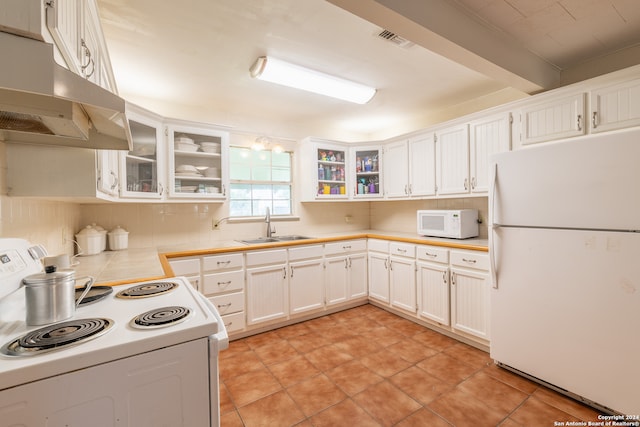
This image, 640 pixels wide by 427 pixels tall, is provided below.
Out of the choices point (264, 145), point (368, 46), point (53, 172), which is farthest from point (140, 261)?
point (368, 46)

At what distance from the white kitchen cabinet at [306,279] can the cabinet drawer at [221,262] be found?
56cm

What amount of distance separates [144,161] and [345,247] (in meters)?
2.26

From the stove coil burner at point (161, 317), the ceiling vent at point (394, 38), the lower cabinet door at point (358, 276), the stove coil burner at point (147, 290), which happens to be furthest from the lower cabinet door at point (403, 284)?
the stove coil burner at point (161, 317)

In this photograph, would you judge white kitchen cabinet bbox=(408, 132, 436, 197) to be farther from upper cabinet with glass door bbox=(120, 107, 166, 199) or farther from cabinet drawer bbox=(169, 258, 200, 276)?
upper cabinet with glass door bbox=(120, 107, 166, 199)

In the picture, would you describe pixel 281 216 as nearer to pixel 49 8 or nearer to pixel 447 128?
pixel 447 128

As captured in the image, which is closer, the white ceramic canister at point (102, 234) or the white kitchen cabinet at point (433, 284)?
the white ceramic canister at point (102, 234)

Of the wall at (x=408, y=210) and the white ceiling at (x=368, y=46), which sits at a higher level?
the white ceiling at (x=368, y=46)

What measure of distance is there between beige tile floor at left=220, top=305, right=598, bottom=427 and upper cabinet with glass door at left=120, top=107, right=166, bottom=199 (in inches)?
64.3

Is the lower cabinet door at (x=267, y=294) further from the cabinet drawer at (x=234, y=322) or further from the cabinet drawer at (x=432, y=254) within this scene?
the cabinet drawer at (x=432, y=254)

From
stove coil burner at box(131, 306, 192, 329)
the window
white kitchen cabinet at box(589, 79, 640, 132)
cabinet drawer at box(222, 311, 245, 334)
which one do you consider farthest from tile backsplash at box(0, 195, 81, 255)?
white kitchen cabinet at box(589, 79, 640, 132)

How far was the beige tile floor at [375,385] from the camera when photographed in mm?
1684

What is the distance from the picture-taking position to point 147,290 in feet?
4.20

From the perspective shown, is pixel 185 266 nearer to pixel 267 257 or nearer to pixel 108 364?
pixel 267 257

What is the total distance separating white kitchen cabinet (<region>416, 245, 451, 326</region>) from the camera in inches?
106
